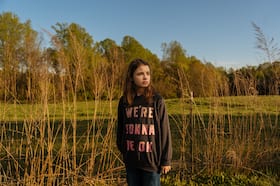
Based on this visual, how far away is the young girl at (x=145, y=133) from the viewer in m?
2.05

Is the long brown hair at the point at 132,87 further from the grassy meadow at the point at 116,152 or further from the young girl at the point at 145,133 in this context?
the grassy meadow at the point at 116,152

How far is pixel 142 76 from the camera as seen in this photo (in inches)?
83.0

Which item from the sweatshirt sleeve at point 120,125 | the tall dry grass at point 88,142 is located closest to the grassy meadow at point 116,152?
the tall dry grass at point 88,142

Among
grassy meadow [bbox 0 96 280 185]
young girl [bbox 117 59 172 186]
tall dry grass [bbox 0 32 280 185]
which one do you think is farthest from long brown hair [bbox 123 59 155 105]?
grassy meadow [bbox 0 96 280 185]

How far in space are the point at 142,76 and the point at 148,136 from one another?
0.40m

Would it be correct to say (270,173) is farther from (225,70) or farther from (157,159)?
(157,159)

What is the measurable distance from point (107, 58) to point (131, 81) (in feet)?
3.44

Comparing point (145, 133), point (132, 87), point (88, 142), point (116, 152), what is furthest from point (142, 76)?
point (116, 152)

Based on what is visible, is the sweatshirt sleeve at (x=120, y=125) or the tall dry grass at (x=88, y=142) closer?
the sweatshirt sleeve at (x=120, y=125)

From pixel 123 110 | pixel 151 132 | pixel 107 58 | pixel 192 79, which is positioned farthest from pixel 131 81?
pixel 192 79

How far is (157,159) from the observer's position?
6.79 ft

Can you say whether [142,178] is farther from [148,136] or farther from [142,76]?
[142,76]

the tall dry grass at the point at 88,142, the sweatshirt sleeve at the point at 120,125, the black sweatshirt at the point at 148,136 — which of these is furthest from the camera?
the tall dry grass at the point at 88,142

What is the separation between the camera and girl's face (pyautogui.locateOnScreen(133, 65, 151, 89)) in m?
2.10
